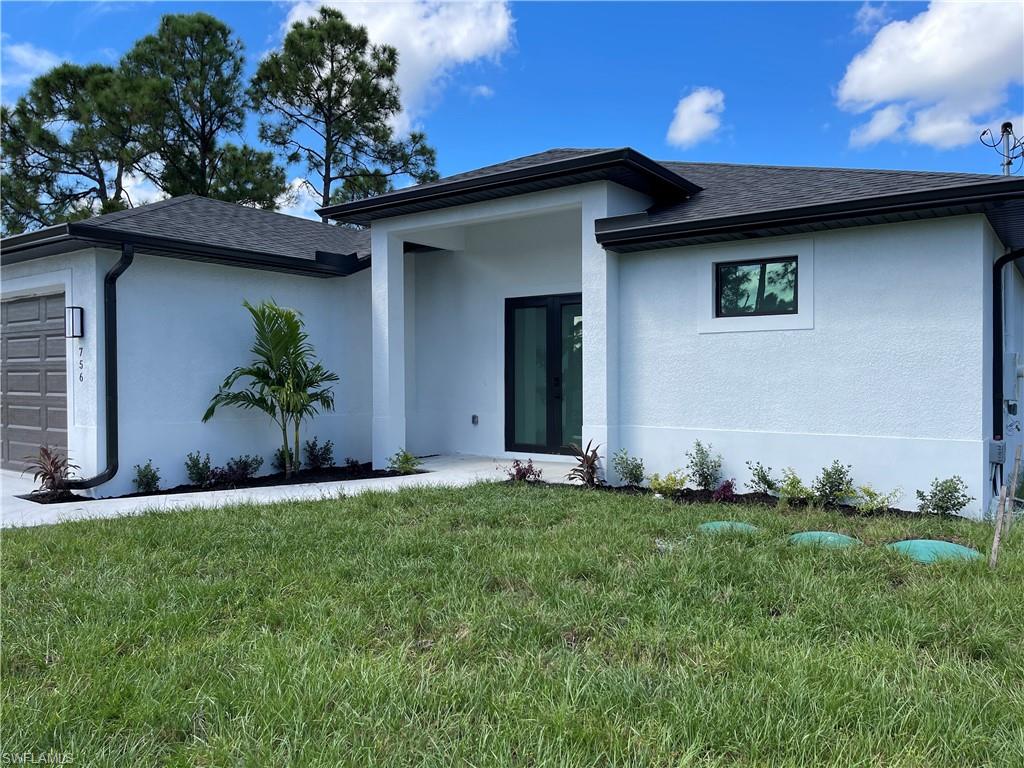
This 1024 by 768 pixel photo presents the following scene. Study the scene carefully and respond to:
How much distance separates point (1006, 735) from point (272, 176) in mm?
22690

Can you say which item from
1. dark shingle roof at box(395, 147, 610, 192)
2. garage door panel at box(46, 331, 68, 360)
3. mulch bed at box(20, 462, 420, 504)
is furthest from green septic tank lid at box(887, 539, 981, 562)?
garage door panel at box(46, 331, 68, 360)

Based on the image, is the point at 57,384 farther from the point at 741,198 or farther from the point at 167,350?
the point at 741,198

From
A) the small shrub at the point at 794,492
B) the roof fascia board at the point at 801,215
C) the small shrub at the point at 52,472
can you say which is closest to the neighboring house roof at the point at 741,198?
the roof fascia board at the point at 801,215

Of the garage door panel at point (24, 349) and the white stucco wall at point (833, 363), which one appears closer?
the white stucco wall at point (833, 363)

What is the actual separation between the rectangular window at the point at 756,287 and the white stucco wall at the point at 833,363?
0.39ft

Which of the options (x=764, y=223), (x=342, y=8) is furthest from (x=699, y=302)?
(x=342, y=8)

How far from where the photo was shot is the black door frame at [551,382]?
11.0m

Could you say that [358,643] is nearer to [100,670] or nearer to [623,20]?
[100,670]

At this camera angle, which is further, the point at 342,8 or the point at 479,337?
the point at 342,8

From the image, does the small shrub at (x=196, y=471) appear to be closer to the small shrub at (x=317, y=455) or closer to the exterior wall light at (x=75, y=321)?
the small shrub at (x=317, y=455)

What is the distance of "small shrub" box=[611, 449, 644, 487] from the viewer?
8594 millimetres

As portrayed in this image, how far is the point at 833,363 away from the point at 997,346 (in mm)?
1682

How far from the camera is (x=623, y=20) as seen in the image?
11617mm

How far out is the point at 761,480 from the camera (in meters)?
→ 7.98
